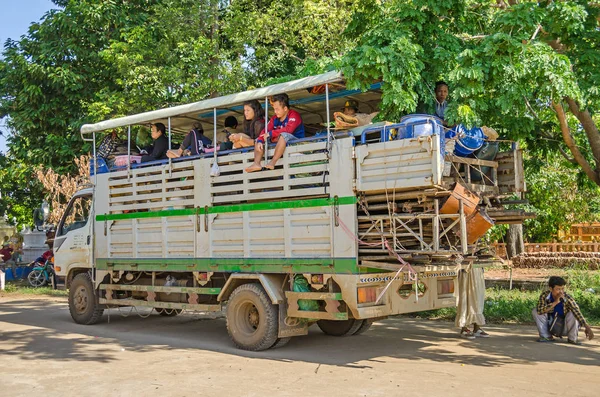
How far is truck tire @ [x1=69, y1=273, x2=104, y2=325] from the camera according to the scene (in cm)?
1075

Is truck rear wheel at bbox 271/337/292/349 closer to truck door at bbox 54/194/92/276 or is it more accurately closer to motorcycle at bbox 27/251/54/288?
truck door at bbox 54/194/92/276

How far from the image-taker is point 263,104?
908 centimetres

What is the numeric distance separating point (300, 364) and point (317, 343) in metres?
1.51

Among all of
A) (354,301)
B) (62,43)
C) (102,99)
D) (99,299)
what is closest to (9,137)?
(62,43)

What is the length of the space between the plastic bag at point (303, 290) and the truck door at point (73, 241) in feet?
14.6

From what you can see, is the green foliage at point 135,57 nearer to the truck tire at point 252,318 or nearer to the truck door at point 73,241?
the truck door at point 73,241

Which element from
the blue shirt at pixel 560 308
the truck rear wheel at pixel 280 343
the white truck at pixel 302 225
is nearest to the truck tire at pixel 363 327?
the white truck at pixel 302 225

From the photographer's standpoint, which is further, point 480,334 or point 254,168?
point 480,334

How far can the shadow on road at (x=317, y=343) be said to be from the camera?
7.63 m

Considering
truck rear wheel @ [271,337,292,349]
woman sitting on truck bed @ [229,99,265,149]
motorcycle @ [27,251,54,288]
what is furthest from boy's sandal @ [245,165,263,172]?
motorcycle @ [27,251,54,288]

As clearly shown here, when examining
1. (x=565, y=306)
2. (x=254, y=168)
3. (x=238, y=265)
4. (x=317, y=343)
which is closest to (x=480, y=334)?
(x=565, y=306)

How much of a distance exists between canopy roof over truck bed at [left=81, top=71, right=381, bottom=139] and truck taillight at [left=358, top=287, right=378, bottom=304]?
2.47 metres

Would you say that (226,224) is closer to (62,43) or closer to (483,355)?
(483,355)

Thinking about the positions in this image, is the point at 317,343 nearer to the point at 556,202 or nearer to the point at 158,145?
the point at 158,145
